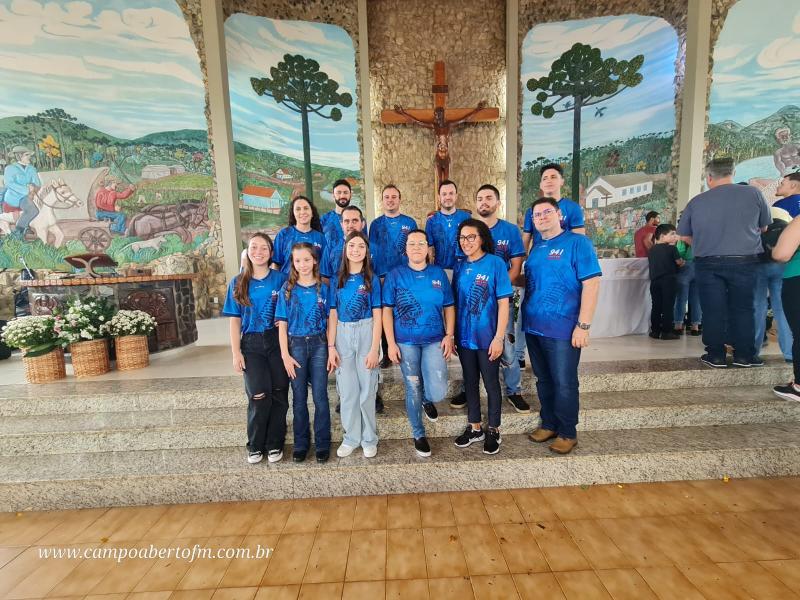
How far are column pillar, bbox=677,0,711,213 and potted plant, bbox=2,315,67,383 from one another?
9.03 meters

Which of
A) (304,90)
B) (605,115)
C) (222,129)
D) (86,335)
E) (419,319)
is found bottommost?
(86,335)

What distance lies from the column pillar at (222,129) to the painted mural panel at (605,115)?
214 inches

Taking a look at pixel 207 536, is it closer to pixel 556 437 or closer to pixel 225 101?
pixel 556 437

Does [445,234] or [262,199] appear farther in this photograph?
[262,199]

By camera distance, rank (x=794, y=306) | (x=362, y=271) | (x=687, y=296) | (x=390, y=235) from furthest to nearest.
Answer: (x=687, y=296) < (x=390, y=235) < (x=794, y=306) < (x=362, y=271)

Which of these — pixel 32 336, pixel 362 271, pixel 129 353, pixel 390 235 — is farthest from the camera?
pixel 129 353

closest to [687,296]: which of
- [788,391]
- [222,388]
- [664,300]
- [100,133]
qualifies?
[664,300]

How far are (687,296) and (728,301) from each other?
62.0 inches

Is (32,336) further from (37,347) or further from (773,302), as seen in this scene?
(773,302)

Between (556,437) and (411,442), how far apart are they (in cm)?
103

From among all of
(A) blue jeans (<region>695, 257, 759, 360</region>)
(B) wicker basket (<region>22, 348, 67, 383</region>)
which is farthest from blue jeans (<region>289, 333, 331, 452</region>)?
(A) blue jeans (<region>695, 257, 759, 360</region>)

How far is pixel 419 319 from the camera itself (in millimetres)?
2379

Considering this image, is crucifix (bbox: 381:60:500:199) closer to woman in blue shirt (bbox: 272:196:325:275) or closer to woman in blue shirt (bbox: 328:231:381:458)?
woman in blue shirt (bbox: 272:196:325:275)

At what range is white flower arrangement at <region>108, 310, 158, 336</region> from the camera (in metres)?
3.96
